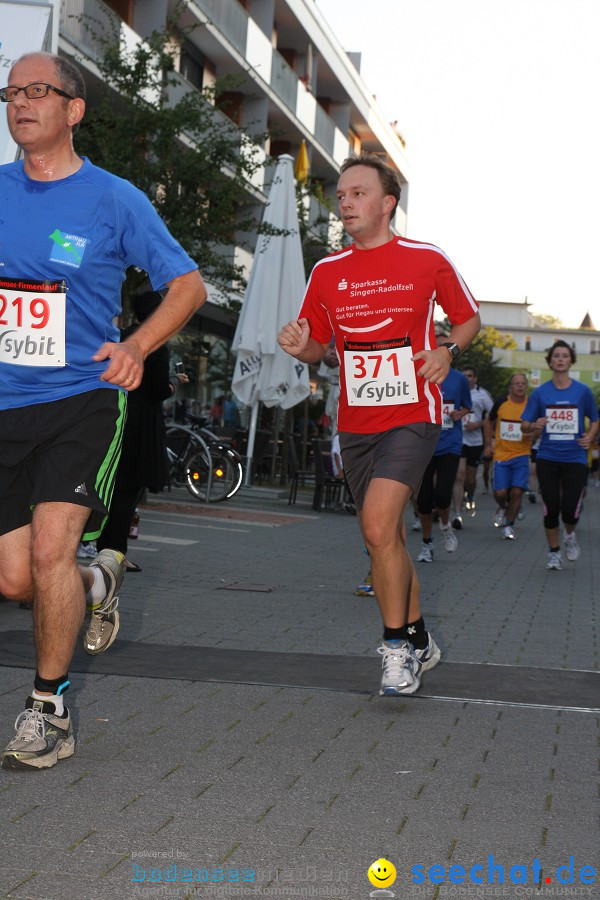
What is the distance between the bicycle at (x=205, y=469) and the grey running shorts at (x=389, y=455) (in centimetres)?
1205

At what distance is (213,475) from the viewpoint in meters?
18.1

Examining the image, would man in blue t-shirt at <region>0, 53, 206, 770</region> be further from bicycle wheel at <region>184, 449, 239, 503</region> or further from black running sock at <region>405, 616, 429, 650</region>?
bicycle wheel at <region>184, 449, 239, 503</region>

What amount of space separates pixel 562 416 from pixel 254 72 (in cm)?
2125

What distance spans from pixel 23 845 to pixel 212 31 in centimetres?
3069

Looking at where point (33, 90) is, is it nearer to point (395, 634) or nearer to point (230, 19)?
point (395, 634)

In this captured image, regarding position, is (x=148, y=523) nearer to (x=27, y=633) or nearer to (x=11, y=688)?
(x=27, y=633)

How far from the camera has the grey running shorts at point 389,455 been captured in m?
5.63

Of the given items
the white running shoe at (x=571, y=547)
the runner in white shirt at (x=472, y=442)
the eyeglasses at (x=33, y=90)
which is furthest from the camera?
the runner in white shirt at (x=472, y=442)


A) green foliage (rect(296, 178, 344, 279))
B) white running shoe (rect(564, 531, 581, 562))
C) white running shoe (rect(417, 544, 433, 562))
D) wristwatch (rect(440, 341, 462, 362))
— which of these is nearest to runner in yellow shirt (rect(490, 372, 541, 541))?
white running shoe (rect(564, 531, 581, 562))

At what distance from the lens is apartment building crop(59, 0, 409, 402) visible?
28.3 m

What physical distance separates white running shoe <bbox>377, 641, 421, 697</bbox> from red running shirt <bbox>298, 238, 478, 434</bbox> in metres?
0.98

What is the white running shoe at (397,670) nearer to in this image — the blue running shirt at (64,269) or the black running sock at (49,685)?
the black running sock at (49,685)

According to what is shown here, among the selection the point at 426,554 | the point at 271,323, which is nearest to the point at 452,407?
the point at 426,554

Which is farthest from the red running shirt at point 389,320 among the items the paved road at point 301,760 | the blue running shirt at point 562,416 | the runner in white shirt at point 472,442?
the runner in white shirt at point 472,442
